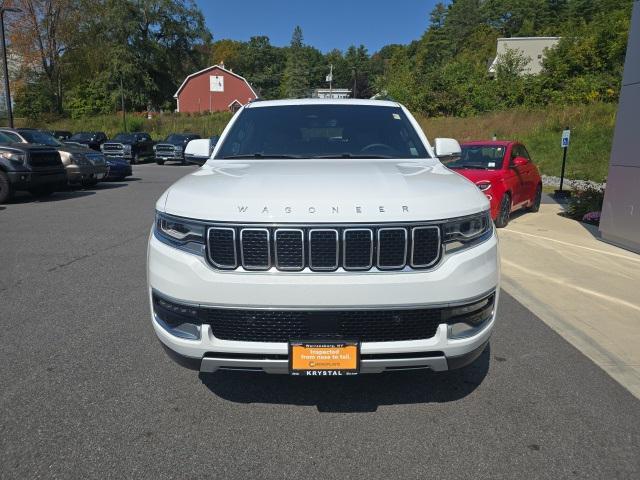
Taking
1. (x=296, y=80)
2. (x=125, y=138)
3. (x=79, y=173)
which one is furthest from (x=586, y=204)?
(x=296, y=80)

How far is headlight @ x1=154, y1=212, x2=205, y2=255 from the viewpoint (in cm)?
259

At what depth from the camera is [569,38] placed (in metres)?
35.4

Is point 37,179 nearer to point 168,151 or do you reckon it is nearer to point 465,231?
point 465,231

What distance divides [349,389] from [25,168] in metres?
11.4

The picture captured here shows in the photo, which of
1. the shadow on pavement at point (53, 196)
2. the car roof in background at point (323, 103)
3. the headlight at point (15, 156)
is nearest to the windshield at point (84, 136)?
the shadow on pavement at point (53, 196)

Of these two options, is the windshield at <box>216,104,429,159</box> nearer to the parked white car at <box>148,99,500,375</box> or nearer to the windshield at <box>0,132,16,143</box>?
the parked white car at <box>148,99,500,375</box>

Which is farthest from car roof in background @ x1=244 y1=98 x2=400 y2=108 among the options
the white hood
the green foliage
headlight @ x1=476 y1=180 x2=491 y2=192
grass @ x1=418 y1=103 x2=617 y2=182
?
the green foliage

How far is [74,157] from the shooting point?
14.2m

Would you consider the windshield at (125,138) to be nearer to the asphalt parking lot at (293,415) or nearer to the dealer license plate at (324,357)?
the asphalt parking lot at (293,415)

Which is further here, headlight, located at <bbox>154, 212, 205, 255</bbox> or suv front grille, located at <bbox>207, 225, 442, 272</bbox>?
headlight, located at <bbox>154, 212, 205, 255</bbox>

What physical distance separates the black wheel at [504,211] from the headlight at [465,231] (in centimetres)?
654

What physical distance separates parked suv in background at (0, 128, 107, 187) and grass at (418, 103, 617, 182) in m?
16.4

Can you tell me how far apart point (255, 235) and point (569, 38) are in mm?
40251

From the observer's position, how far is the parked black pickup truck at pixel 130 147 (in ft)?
86.3
